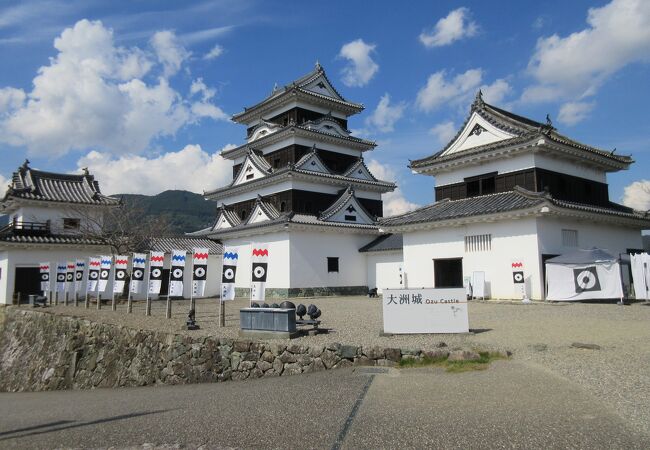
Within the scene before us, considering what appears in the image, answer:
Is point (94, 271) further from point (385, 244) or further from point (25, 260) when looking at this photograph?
point (385, 244)

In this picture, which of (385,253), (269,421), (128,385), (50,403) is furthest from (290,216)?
(269,421)

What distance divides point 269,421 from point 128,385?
8.14 metres

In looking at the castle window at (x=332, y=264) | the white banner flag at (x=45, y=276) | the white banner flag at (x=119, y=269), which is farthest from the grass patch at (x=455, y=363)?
the white banner flag at (x=45, y=276)

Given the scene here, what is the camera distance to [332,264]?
3020 centimetres

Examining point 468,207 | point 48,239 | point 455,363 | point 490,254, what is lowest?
point 455,363

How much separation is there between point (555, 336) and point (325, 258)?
19467mm

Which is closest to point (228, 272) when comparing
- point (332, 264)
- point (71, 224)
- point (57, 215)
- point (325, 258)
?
point (325, 258)

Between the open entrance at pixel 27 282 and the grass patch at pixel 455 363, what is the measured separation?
2692cm

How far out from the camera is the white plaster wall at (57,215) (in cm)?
2998

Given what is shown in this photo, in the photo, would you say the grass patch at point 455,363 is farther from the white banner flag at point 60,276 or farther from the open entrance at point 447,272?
the white banner flag at point 60,276

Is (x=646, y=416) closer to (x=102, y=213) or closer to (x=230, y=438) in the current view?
(x=230, y=438)

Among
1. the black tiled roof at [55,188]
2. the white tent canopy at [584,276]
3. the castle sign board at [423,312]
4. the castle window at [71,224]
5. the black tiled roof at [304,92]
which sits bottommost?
the castle sign board at [423,312]

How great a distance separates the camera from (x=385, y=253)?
29.8 meters

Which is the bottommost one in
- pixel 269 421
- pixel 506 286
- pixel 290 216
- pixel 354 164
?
pixel 269 421
